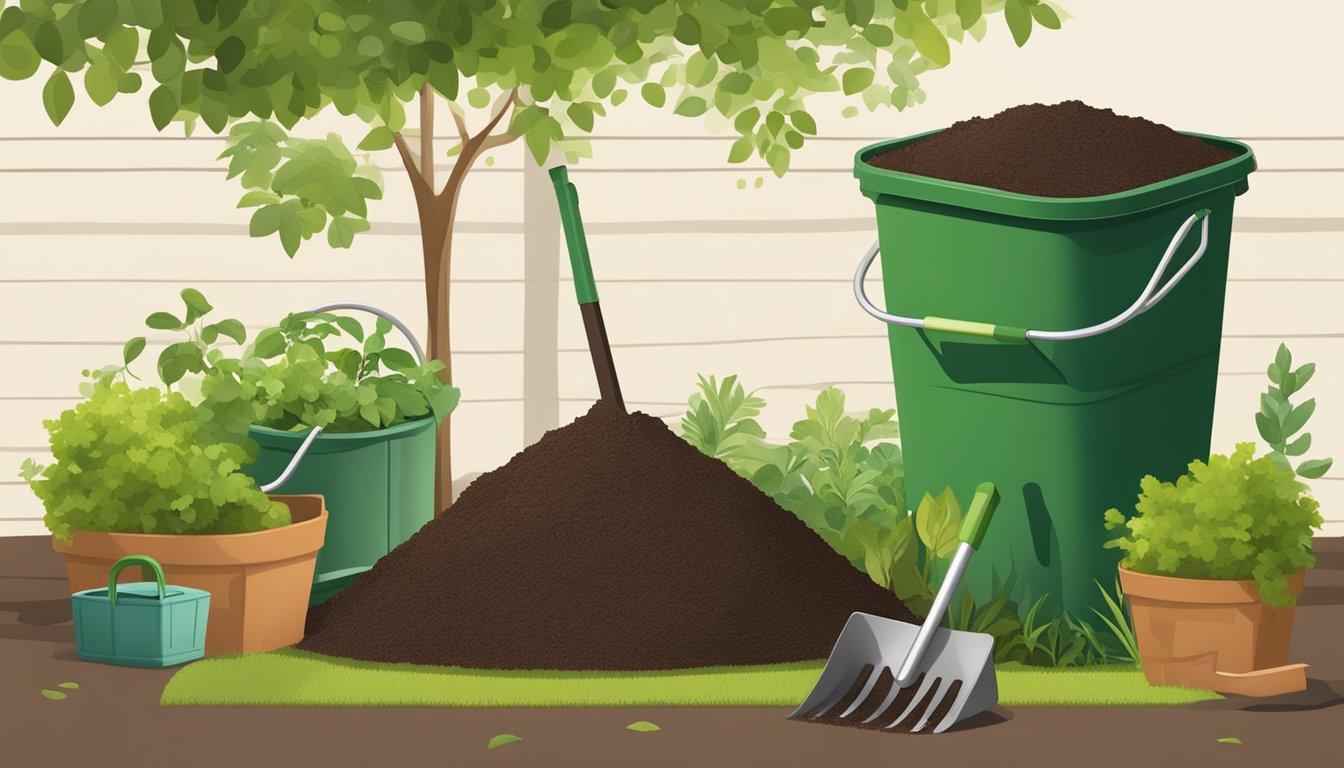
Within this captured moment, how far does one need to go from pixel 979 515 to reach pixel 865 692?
0.47m

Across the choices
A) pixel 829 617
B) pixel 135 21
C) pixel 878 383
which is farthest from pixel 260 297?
pixel 829 617

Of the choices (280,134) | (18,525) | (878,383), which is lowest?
(18,525)

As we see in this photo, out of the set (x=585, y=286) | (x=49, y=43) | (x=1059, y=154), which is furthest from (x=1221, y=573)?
(x=49, y=43)

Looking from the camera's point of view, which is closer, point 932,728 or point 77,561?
point 932,728

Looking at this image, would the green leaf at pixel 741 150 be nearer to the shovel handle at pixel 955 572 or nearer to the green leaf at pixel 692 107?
the green leaf at pixel 692 107

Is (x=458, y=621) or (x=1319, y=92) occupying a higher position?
(x=1319, y=92)

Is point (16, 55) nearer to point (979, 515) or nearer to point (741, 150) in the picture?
point (741, 150)

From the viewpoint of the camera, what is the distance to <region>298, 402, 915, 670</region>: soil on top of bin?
14.6 feet

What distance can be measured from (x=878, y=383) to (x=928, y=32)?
6.95 feet

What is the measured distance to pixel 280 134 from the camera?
5.43 m

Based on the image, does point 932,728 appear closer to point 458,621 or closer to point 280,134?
point 458,621

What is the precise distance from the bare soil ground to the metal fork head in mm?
57

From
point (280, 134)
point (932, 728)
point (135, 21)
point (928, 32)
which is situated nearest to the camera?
point (932, 728)

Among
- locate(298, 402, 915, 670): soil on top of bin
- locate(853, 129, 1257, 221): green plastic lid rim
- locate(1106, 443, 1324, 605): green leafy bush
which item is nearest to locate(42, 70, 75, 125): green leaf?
locate(298, 402, 915, 670): soil on top of bin
